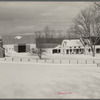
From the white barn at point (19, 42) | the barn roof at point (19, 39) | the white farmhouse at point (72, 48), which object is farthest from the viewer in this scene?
the barn roof at point (19, 39)

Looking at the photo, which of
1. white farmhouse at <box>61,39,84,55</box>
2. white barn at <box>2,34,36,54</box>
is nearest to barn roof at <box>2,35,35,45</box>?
white barn at <box>2,34,36,54</box>

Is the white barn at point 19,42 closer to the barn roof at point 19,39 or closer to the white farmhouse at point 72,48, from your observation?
the barn roof at point 19,39

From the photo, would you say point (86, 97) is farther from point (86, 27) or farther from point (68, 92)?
point (86, 27)

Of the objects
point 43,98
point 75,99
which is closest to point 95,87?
point 75,99

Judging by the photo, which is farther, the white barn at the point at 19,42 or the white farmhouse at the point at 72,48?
the white barn at the point at 19,42

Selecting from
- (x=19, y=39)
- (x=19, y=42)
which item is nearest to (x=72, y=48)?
(x=19, y=42)

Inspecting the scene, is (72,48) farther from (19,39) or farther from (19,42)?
(19,39)

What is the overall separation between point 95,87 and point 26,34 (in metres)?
42.8

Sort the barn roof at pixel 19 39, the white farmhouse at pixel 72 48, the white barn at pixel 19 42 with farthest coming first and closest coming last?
the barn roof at pixel 19 39, the white barn at pixel 19 42, the white farmhouse at pixel 72 48

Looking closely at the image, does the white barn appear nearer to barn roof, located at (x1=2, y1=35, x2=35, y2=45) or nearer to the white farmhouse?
barn roof, located at (x1=2, y1=35, x2=35, y2=45)

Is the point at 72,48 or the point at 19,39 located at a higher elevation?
the point at 19,39

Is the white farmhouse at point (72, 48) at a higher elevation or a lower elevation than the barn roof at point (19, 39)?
lower

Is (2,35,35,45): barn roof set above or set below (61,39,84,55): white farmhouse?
above

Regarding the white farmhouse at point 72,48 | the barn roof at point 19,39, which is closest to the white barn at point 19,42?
the barn roof at point 19,39
